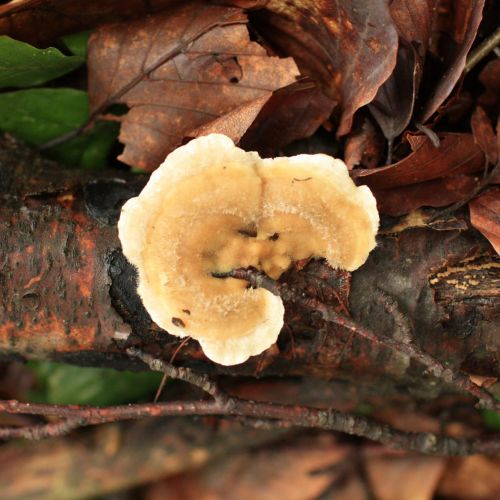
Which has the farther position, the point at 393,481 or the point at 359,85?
the point at 393,481

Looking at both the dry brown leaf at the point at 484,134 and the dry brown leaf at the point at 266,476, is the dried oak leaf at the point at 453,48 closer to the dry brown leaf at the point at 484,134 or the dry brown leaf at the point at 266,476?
the dry brown leaf at the point at 484,134

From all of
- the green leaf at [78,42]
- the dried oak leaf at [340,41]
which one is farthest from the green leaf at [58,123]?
the dried oak leaf at [340,41]

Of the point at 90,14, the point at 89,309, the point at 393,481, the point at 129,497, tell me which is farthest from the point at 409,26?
the point at 129,497

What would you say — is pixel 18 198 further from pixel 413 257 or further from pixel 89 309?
pixel 413 257

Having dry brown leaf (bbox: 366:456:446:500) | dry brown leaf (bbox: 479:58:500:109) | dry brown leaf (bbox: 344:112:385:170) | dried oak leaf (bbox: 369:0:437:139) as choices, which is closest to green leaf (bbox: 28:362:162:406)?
dry brown leaf (bbox: 366:456:446:500)

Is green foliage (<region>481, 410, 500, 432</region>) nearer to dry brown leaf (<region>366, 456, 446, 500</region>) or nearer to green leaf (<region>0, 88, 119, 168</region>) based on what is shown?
dry brown leaf (<region>366, 456, 446, 500</region>)

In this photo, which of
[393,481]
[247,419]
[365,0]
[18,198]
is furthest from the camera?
[393,481]
